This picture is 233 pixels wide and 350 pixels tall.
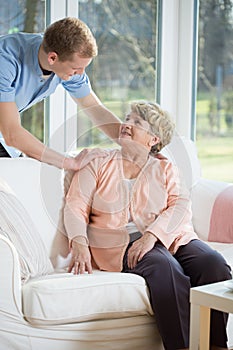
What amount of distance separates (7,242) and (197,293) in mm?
712

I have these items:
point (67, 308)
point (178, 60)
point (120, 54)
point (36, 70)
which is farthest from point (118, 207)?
point (178, 60)

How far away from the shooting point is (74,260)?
9.73 feet

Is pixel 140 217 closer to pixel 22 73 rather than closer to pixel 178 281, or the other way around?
pixel 178 281

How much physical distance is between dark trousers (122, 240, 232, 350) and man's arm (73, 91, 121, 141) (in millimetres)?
625

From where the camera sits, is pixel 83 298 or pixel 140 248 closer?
pixel 83 298

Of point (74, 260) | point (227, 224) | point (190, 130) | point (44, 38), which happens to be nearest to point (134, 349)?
point (74, 260)

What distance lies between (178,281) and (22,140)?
0.89m

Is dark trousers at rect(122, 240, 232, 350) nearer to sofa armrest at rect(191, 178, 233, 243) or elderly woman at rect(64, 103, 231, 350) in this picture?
elderly woman at rect(64, 103, 231, 350)

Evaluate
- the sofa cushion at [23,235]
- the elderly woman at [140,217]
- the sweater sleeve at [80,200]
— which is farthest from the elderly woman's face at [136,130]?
the sofa cushion at [23,235]

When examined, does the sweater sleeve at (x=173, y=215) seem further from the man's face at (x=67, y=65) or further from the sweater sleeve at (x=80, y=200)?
the man's face at (x=67, y=65)

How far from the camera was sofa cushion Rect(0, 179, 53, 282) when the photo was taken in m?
2.82

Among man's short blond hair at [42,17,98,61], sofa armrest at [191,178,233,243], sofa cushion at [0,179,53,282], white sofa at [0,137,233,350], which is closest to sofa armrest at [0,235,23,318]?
white sofa at [0,137,233,350]

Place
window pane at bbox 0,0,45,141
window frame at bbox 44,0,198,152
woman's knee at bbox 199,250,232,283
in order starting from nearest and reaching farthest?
woman's knee at bbox 199,250,232,283 < window pane at bbox 0,0,45,141 < window frame at bbox 44,0,198,152

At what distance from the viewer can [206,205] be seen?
3.56 meters
